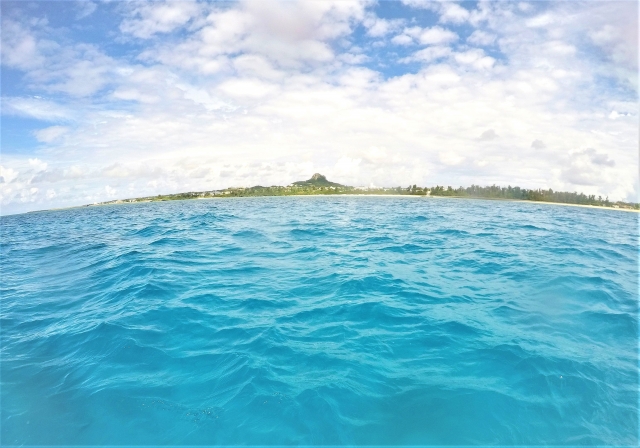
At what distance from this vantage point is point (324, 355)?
694 centimetres

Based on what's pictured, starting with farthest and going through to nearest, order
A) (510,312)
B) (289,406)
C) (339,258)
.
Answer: (339,258) → (510,312) → (289,406)

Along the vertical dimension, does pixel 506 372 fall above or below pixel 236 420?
above

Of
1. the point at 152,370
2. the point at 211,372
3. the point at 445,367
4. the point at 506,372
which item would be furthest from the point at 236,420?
the point at 506,372

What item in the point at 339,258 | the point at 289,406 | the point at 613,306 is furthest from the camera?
the point at 339,258

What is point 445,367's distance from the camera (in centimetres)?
659

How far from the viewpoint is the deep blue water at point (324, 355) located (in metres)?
5.23

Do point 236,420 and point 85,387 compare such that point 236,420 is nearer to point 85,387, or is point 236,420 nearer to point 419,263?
point 85,387

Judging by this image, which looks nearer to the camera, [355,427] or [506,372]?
[355,427]

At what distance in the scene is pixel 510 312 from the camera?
9.05 meters

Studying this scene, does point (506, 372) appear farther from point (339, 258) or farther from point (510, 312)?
point (339, 258)

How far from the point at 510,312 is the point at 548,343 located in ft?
5.60

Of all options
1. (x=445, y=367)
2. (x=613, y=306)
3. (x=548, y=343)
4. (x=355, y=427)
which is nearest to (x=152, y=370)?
(x=355, y=427)

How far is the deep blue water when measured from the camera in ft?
17.2

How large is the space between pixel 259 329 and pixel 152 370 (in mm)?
2496
